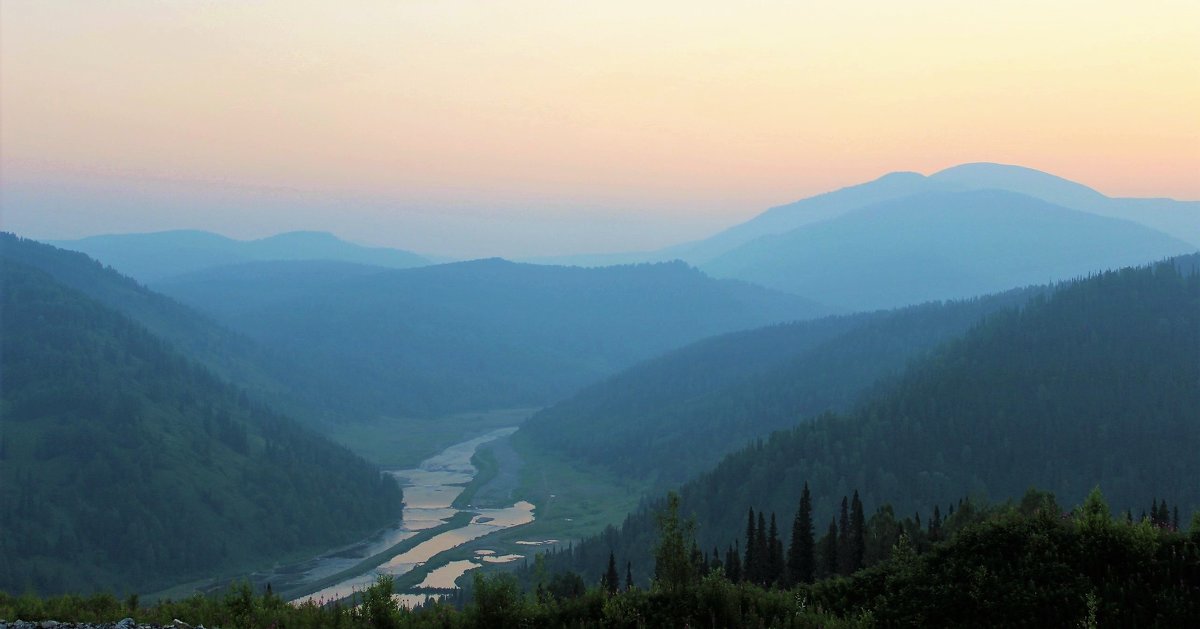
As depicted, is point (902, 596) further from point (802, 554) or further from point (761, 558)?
point (761, 558)

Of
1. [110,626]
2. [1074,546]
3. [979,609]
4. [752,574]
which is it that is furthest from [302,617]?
[752,574]

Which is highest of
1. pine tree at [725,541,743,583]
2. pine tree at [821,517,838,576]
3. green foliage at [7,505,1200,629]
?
green foliage at [7,505,1200,629]

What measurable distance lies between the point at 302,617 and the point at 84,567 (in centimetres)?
19315

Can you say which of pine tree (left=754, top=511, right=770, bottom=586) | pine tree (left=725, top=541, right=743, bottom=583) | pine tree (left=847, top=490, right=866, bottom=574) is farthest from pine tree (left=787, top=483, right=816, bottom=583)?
pine tree (left=725, top=541, right=743, bottom=583)

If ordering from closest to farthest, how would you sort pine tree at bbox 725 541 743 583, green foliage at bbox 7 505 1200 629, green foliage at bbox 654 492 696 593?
1. green foliage at bbox 7 505 1200 629
2. green foliage at bbox 654 492 696 593
3. pine tree at bbox 725 541 743 583

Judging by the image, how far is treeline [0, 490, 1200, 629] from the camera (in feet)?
112

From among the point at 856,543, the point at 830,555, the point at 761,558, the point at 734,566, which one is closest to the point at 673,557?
the point at 830,555

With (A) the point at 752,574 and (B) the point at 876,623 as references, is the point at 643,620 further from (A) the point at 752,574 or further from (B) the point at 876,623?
(A) the point at 752,574

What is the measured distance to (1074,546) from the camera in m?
37.0

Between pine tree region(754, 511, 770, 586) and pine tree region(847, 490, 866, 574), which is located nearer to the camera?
pine tree region(847, 490, 866, 574)

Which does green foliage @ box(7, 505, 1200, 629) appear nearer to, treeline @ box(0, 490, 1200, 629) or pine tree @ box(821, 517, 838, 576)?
treeline @ box(0, 490, 1200, 629)

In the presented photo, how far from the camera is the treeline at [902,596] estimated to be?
3416 centimetres

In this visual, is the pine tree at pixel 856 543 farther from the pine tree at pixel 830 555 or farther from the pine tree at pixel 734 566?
the pine tree at pixel 734 566

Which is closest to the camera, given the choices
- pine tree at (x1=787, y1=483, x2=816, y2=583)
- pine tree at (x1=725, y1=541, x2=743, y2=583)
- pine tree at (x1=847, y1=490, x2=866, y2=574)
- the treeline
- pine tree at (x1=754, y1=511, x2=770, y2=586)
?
the treeline
